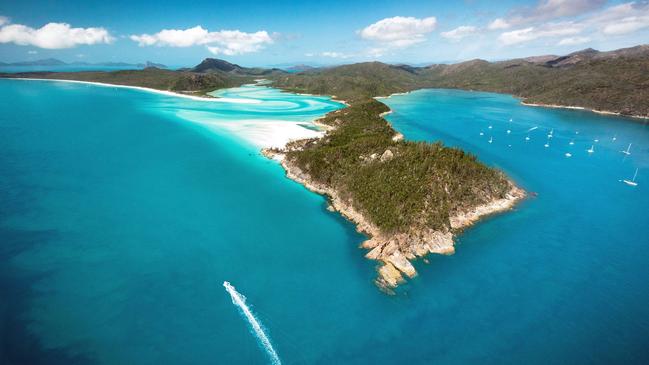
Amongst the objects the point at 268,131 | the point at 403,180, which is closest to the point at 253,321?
the point at 403,180

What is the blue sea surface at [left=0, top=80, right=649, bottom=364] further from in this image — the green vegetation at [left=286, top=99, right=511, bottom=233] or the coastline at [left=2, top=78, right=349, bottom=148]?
the coastline at [left=2, top=78, right=349, bottom=148]

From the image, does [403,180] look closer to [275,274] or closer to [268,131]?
[275,274]

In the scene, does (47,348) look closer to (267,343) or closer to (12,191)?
(267,343)

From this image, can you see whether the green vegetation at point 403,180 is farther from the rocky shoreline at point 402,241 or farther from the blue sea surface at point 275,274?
the blue sea surface at point 275,274

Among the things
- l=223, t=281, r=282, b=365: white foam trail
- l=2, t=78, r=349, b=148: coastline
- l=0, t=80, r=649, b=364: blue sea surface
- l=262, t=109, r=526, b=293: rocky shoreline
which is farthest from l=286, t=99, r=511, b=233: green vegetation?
l=2, t=78, r=349, b=148: coastline

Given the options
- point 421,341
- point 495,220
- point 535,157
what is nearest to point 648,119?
point 535,157
